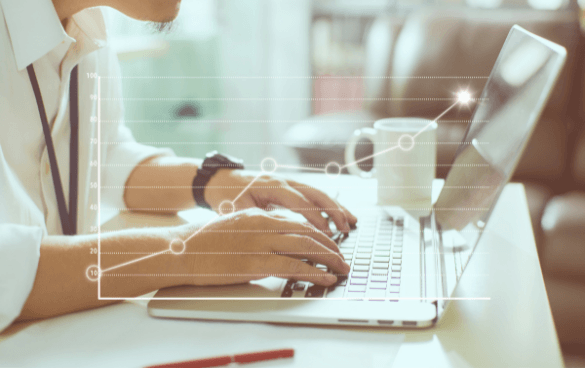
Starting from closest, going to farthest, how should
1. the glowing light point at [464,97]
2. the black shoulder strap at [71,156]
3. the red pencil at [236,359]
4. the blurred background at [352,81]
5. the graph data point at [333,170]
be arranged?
the red pencil at [236,359] → the black shoulder strap at [71,156] → the graph data point at [333,170] → the blurred background at [352,81] → the glowing light point at [464,97]

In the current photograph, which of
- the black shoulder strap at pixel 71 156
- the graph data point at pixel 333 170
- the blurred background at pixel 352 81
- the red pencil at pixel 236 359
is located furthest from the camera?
the blurred background at pixel 352 81

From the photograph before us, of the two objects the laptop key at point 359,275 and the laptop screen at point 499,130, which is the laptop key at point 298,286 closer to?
the laptop key at point 359,275

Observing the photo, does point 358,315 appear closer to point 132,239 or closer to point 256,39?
point 132,239

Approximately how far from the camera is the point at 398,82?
6.12ft

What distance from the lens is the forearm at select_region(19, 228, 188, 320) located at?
1.71ft

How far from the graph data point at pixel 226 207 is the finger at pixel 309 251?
27 cm

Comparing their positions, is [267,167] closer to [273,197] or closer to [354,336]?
[273,197]

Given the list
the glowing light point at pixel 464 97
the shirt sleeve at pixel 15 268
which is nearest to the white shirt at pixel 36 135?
the shirt sleeve at pixel 15 268

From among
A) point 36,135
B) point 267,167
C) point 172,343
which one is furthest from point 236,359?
point 267,167

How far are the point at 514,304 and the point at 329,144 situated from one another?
3.87ft

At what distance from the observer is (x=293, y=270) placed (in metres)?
0.55

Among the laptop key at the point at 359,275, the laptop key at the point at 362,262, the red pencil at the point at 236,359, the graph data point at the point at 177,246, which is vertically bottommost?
the red pencil at the point at 236,359

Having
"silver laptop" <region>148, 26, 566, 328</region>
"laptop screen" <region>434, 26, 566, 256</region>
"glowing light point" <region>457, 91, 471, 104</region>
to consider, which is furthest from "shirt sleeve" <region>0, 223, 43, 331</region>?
"glowing light point" <region>457, 91, 471, 104</region>

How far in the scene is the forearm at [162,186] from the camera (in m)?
0.86
